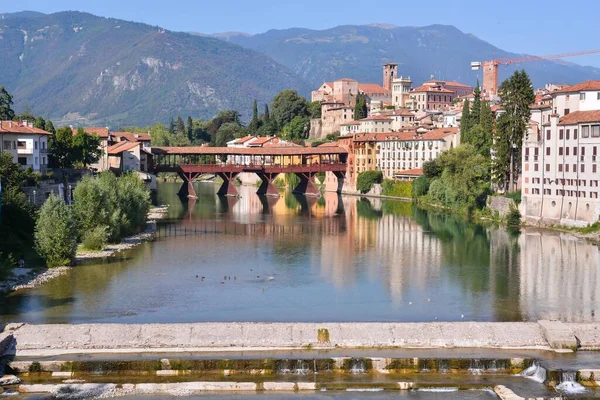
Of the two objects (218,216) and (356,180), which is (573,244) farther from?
(356,180)

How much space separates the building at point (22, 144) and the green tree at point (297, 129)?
72.1 m

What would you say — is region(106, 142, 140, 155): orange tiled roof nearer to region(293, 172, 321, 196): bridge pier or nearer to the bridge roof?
the bridge roof

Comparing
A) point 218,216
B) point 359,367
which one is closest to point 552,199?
point 218,216

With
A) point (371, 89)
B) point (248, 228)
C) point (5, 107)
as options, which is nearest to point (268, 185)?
point (5, 107)

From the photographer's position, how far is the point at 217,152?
90500 mm

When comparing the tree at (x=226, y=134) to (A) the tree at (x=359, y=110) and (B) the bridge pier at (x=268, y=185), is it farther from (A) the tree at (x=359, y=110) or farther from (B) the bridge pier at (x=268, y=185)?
(B) the bridge pier at (x=268, y=185)

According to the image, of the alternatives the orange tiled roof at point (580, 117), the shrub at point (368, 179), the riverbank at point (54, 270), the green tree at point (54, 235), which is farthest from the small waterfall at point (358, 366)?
the shrub at point (368, 179)

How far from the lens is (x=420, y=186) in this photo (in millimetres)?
80438

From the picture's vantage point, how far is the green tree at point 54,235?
125 ft

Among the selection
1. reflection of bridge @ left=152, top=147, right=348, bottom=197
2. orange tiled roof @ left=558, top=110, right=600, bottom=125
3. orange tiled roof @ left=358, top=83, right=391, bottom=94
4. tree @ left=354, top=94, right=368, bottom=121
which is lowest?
Answer: reflection of bridge @ left=152, top=147, right=348, bottom=197

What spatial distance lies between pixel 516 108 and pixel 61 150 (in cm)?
3485

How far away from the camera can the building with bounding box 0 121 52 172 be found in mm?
56237

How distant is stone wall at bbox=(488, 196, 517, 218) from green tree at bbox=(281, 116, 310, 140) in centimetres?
6752

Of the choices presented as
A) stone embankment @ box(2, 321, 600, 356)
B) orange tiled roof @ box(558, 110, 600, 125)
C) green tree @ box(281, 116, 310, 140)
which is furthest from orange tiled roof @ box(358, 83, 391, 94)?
stone embankment @ box(2, 321, 600, 356)
